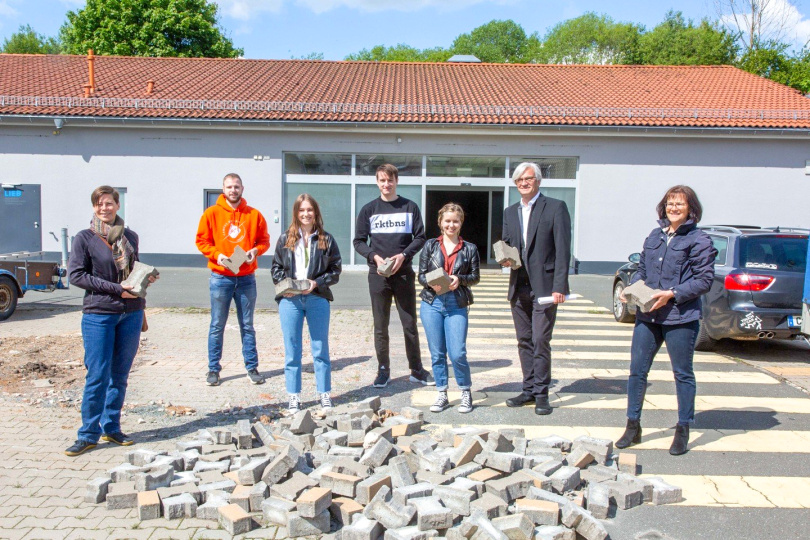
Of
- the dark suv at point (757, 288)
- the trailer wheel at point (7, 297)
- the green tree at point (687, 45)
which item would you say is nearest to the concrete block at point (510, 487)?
the dark suv at point (757, 288)

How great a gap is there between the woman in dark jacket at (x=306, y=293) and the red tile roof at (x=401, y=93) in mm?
12873

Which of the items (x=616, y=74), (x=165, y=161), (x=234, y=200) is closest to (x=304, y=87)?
(x=165, y=161)

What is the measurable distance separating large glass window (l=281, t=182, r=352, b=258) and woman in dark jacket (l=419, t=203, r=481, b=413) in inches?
514

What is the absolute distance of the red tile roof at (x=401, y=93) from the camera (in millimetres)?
18391

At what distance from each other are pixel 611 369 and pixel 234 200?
15.5ft

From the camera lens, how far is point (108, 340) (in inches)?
189

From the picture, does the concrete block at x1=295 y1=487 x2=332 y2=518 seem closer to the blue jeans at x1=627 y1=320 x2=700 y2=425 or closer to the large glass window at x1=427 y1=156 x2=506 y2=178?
the blue jeans at x1=627 y1=320 x2=700 y2=425

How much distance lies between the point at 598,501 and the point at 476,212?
56.6 ft

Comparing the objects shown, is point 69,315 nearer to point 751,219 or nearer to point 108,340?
point 108,340

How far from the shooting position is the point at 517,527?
350 centimetres

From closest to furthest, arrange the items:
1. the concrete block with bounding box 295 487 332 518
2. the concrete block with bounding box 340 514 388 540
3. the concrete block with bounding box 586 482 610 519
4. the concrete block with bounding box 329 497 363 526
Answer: the concrete block with bounding box 340 514 388 540 → the concrete block with bounding box 295 487 332 518 → the concrete block with bounding box 329 497 363 526 → the concrete block with bounding box 586 482 610 519

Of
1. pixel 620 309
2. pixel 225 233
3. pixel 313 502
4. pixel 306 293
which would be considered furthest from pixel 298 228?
pixel 620 309

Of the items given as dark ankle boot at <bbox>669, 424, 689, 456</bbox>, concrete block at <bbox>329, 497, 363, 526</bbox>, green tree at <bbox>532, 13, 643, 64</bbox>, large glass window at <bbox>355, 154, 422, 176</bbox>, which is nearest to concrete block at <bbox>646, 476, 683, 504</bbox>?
dark ankle boot at <bbox>669, 424, 689, 456</bbox>

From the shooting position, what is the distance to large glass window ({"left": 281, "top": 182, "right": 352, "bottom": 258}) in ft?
61.4
